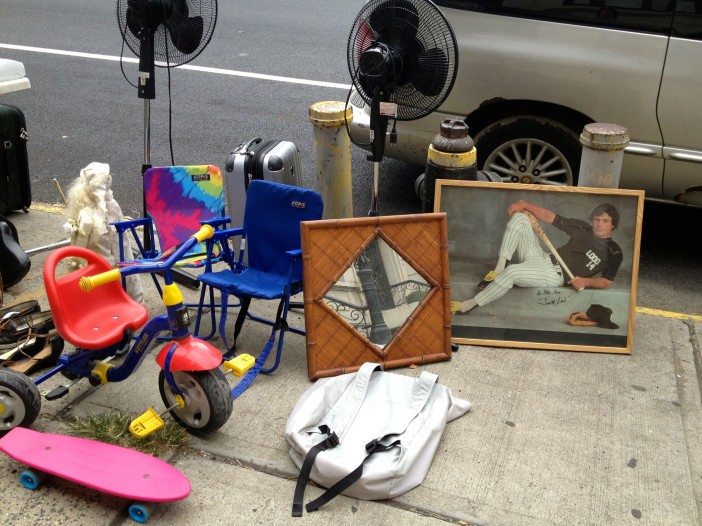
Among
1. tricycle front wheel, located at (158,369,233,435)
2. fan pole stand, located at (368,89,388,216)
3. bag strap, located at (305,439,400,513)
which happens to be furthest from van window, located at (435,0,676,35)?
bag strap, located at (305,439,400,513)

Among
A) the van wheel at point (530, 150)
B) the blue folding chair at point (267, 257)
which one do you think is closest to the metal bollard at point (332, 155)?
the blue folding chair at point (267, 257)

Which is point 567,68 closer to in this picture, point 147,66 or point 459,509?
point 147,66

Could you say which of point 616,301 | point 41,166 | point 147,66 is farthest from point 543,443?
point 41,166

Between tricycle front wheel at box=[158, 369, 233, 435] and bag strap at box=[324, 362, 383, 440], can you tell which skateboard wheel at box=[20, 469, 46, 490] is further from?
bag strap at box=[324, 362, 383, 440]

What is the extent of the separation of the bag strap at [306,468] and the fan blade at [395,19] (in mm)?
2212

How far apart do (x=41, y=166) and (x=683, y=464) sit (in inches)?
231

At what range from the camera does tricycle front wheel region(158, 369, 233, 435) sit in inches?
142

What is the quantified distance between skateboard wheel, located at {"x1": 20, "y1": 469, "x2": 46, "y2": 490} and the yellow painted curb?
11.3 ft

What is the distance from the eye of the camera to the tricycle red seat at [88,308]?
12.1ft

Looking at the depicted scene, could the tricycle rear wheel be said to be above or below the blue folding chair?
below

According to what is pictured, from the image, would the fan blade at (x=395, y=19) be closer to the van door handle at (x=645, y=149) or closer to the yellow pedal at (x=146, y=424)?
the van door handle at (x=645, y=149)

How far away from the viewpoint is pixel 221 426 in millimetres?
3775

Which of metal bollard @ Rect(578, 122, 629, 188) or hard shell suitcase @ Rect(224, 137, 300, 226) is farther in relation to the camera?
hard shell suitcase @ Rect(224, 137, 300, 226)
